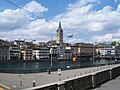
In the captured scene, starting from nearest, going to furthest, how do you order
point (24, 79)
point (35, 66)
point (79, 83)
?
1. point (79, 83)
2. point (24, 79)
3. point (35, 66)

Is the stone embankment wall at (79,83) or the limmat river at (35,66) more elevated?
the stone embankment wall at (79,83)

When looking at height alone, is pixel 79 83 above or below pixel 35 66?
above

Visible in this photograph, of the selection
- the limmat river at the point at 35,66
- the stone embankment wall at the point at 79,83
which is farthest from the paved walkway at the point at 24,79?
the stone embankment wall at the point at 79,83

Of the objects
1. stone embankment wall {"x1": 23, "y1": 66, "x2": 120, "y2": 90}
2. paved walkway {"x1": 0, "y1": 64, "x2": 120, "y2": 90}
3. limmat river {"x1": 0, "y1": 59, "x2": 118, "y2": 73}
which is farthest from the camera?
limmat river {"x1": 0, "y1": 59, "x2": 118, "y2": 73}

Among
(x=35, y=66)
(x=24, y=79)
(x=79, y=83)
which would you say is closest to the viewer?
(x=79, y=83)

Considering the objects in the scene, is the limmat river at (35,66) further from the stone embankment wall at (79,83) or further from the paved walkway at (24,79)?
the stone embankment wall at (79,83)

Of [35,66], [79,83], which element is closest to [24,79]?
[79,83]

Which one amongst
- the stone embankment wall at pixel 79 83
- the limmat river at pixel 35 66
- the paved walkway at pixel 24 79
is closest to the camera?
the stone embankment wall at pixel 79 83

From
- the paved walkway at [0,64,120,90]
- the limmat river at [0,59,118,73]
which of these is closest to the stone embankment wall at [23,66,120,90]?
the paved walkway at [0,64,120,90]

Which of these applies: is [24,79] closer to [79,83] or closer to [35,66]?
[79,83]

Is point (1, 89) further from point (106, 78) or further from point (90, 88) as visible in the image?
point (90, 88)

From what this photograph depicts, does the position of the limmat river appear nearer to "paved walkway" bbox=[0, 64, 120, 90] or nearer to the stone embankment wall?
"paved walkway" bbox=[0, 64, 120, 90]

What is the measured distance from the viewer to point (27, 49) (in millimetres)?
187000

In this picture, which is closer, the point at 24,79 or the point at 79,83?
the point at 79,83
